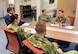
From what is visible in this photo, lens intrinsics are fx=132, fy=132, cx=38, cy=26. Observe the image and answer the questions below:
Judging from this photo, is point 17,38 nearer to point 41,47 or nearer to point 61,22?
point 41,47

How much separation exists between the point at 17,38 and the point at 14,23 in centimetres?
65

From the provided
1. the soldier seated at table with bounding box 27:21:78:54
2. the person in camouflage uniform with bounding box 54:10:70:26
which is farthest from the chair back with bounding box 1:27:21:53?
the person in camouflage uniform with bounding box 54:10:70:26

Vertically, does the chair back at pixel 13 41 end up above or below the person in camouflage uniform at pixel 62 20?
below

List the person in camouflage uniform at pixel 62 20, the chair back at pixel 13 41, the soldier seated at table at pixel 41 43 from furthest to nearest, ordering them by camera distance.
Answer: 1. the person in camouflage uniform at pixel 62 20
2. the chair back at pixel 13 41
3. the soldier seated at table at pixel 41 43

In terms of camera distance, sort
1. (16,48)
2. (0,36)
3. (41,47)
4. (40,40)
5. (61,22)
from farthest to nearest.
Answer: (0,36) < (61,22) < (16,48) < (40,40) < (41,47)

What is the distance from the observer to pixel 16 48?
2.61 m

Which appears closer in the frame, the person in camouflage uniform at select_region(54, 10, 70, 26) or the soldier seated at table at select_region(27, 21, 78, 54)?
the soldier seated at table at select_region(27, 21, 78, 54)

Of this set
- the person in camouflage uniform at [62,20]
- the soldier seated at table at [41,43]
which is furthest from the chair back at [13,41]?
the person in camouflage uniform at [62,20]

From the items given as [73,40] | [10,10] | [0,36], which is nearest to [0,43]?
[0,36]

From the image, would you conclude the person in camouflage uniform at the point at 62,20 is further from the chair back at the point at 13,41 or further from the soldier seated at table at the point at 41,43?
the soldier seated at table at the point at 41,43

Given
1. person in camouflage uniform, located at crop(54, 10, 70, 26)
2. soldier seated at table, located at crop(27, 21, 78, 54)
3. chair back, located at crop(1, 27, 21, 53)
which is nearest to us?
soldier seated at table, located at crop(27, 21, 78, 54)

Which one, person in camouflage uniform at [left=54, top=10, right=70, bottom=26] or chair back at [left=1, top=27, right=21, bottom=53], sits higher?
person in camouflage uniform at [left=54, top=10, right=70, bottom=26]

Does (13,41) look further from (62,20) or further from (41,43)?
(62,20)

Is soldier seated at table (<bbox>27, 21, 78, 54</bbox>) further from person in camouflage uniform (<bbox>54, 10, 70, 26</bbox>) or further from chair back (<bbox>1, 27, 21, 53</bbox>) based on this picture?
person in camouflage uniform (<bbox>54, 10, 70, 26</bbox>)
